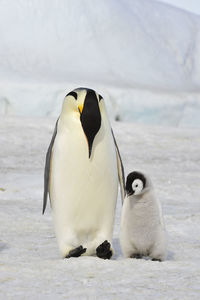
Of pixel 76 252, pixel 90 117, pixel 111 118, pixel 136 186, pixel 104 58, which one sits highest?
pixel 104 58

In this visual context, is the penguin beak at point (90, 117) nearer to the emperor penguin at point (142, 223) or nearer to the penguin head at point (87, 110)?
the penguin head at point (87, 110)

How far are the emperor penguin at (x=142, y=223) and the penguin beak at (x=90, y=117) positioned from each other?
0.33 m

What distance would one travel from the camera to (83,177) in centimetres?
334

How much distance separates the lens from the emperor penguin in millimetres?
3197

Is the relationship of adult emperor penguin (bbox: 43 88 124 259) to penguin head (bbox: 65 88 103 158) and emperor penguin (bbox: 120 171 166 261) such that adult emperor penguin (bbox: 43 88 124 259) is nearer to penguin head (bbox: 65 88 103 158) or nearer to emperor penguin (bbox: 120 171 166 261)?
penguin head (bbox: 65 88 103 158)

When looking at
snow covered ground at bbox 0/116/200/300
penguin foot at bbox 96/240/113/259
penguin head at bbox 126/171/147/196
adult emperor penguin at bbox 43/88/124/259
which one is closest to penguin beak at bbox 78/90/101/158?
adult emperor penguin at bbox 43/88/124/259

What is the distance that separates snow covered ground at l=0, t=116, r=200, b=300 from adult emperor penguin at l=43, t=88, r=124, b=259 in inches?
7.0

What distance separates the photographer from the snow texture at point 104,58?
1548 cm

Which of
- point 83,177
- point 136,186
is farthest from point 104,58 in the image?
point 136,186

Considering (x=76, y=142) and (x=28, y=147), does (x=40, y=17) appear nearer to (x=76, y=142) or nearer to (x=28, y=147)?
(x=28, y=147)

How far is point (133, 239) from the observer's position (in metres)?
3.23

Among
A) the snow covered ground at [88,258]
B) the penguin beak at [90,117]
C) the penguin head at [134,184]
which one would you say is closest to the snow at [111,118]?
the snow covered ground at [88,258]

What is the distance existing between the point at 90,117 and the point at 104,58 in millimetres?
15055

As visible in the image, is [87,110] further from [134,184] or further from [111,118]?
[111,118]
